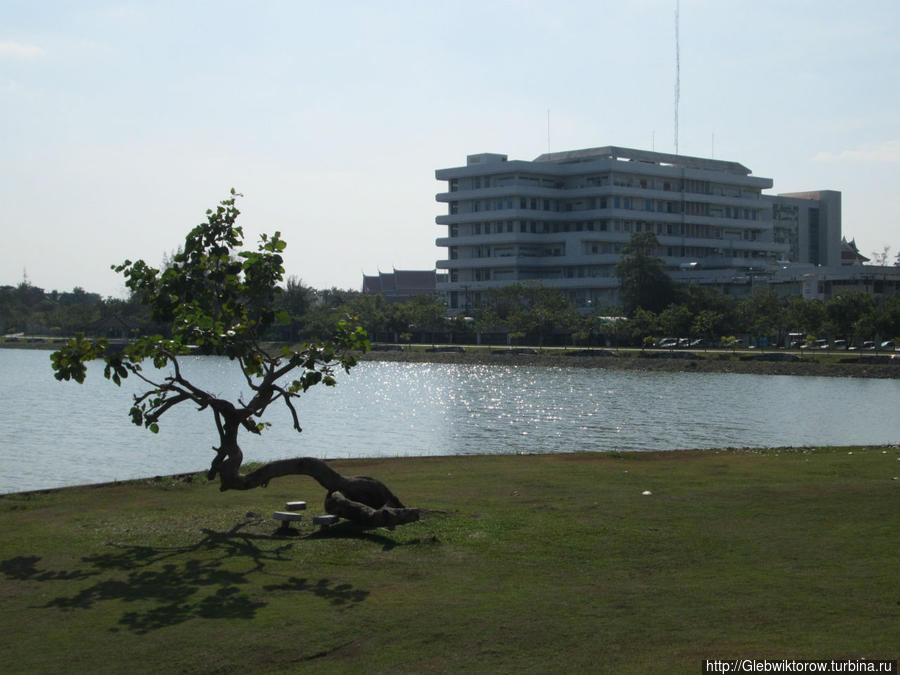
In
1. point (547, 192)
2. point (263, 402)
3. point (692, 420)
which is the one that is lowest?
point (692, 420)

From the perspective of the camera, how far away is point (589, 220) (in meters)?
141

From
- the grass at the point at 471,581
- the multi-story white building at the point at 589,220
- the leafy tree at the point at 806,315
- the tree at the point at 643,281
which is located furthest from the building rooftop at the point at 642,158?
the grass at the point at 471,581

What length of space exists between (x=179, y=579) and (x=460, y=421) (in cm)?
3669

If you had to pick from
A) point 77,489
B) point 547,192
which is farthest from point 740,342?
point 77,489

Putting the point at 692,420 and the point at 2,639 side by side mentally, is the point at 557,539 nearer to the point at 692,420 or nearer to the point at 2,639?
the point at 2,639

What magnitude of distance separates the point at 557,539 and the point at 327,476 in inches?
160

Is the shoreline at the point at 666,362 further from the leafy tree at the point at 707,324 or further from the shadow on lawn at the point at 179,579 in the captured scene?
the shadow on lawn at the point at 179,579

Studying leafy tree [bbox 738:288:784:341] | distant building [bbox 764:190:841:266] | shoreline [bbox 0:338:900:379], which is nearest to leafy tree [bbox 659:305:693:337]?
shoreline [bbox 0:338:900:379]

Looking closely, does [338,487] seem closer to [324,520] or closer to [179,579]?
[324,520]

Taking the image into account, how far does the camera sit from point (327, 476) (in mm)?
16391

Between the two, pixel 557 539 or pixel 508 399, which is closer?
pixel 557 539

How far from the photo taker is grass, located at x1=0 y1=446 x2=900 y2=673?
1007cm

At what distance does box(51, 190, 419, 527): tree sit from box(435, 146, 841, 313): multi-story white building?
116 meters

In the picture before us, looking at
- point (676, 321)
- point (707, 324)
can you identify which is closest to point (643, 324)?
point (676, 321)
